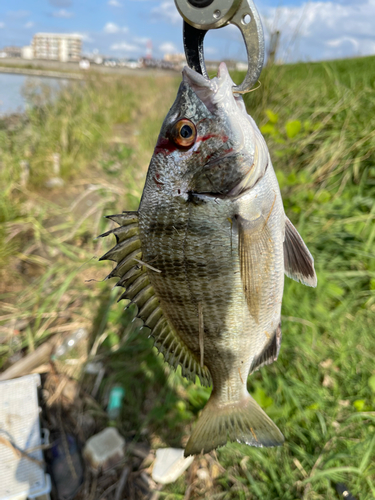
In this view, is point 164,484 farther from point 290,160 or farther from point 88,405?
point 290,160

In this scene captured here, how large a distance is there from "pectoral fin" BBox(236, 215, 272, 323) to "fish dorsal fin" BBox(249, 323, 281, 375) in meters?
0.18

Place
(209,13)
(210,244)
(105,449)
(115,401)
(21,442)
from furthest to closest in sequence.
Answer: (115,401)
(105,449)
(21,442)
(210,244)
(209,13)

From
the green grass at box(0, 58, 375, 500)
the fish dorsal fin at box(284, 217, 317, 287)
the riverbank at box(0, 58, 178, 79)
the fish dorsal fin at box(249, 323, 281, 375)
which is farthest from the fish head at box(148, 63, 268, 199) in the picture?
the riverbank at box(0, 58, 178, 79)

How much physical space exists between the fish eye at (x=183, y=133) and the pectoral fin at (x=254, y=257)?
334 millimetres

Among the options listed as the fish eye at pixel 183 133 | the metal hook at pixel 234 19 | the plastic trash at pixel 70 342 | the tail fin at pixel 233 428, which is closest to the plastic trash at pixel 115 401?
the plastic trash at pixel 70 342

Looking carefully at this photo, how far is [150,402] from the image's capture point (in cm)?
269

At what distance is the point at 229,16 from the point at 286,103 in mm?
3000

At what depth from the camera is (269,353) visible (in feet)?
4.47

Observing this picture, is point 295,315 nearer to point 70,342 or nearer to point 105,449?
point 105,449

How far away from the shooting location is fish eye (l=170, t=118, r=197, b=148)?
1.08 meters

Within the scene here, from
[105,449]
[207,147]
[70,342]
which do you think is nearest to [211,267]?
[207,147]

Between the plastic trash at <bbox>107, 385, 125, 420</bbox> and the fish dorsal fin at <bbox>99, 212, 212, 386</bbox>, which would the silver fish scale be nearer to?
the fish dorsal fin at <bbox>99, 212, 212, 386</bbox>

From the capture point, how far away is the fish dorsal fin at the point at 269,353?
4.38 ft

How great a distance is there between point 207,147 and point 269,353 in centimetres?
94
